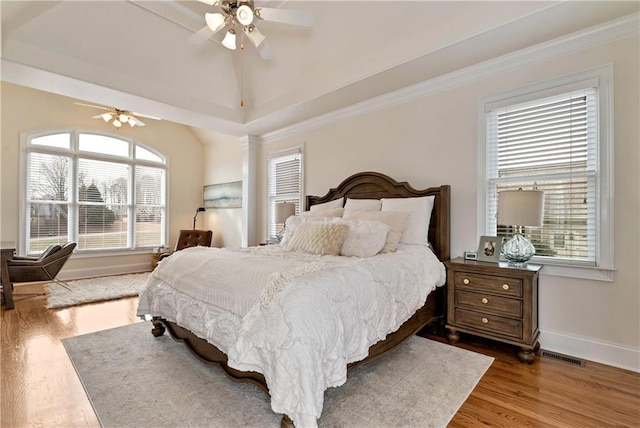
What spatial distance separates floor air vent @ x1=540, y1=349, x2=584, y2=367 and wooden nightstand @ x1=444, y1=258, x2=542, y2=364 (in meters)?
0.07

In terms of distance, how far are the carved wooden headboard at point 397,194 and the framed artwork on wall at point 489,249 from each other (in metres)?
0.40

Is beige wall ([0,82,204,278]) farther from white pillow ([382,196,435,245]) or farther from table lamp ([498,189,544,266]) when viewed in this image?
table lamp ([498,189,544,266])

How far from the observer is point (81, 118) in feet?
18.1

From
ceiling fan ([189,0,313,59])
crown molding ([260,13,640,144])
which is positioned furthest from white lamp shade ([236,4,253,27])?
crown molding ([260,13,640,144])

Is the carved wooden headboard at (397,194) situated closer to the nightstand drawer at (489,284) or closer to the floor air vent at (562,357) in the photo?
the nightstand drawer at (489,284)

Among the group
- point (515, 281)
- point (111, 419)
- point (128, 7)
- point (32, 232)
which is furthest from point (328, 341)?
point (32, 232)

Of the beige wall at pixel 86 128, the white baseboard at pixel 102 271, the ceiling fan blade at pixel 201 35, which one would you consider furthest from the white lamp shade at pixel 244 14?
the white baseboard at pixel 102 271

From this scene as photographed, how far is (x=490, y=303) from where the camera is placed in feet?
8.39

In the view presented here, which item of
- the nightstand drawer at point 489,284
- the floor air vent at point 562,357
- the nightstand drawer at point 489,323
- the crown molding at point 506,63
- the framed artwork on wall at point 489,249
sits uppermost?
the crown molding at point 506,63

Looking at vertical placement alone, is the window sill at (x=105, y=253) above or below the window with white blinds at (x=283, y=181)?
below

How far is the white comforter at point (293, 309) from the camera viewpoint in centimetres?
144

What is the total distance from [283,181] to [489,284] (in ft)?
11.8

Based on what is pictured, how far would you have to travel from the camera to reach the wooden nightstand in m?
2.39

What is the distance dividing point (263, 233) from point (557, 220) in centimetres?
431
